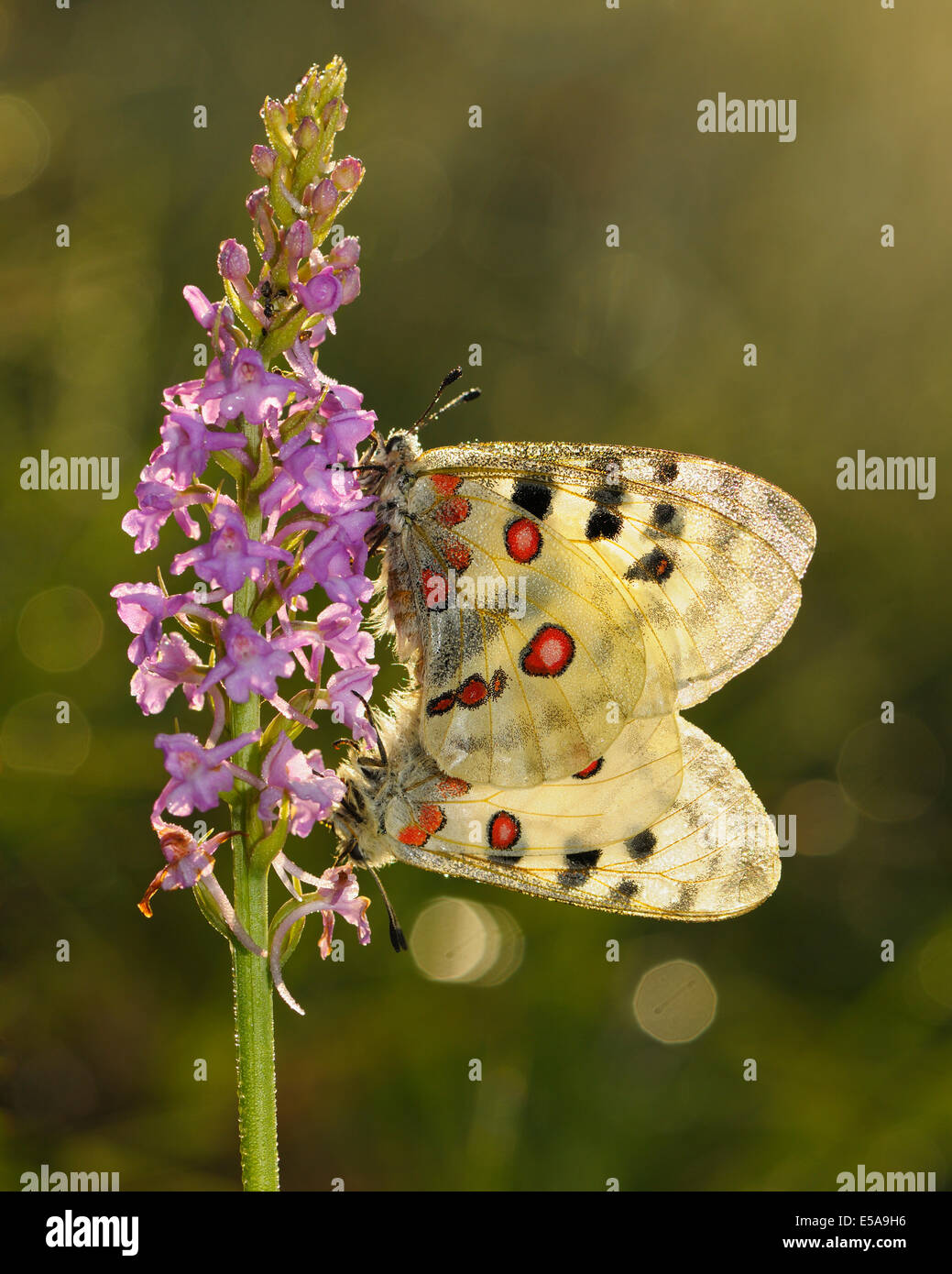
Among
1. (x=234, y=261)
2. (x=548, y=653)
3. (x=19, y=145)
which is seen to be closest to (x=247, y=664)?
(x=234, y=261)

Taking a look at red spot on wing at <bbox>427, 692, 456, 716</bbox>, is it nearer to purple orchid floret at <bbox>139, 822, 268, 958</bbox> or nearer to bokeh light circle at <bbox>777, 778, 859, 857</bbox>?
purple orchid floret at <bbox>139, 822, 268, 958</bbox>

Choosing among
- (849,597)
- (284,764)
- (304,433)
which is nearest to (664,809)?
(284,764)

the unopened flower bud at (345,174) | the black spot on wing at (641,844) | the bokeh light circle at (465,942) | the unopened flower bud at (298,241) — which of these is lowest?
the bokeh light circle at (465,942)

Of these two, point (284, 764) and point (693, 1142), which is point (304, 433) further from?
point (693, 1142)

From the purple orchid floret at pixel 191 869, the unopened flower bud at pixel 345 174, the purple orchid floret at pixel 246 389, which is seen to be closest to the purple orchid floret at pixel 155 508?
the purple orchid floret at pixel 246 389

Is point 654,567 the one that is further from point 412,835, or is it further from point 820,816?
point 820,816

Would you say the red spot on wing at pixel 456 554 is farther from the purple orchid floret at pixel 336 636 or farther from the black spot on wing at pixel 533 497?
the purple orchid floret at pixel 336 636

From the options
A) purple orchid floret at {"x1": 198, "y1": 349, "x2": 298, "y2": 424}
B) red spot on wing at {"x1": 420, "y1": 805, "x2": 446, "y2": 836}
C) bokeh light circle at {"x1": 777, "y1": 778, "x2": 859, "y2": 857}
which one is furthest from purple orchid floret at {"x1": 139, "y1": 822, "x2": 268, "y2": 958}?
bokeh light circle at {"x1": 777, "y1": 778, "x2": 859, "y2": 857}
